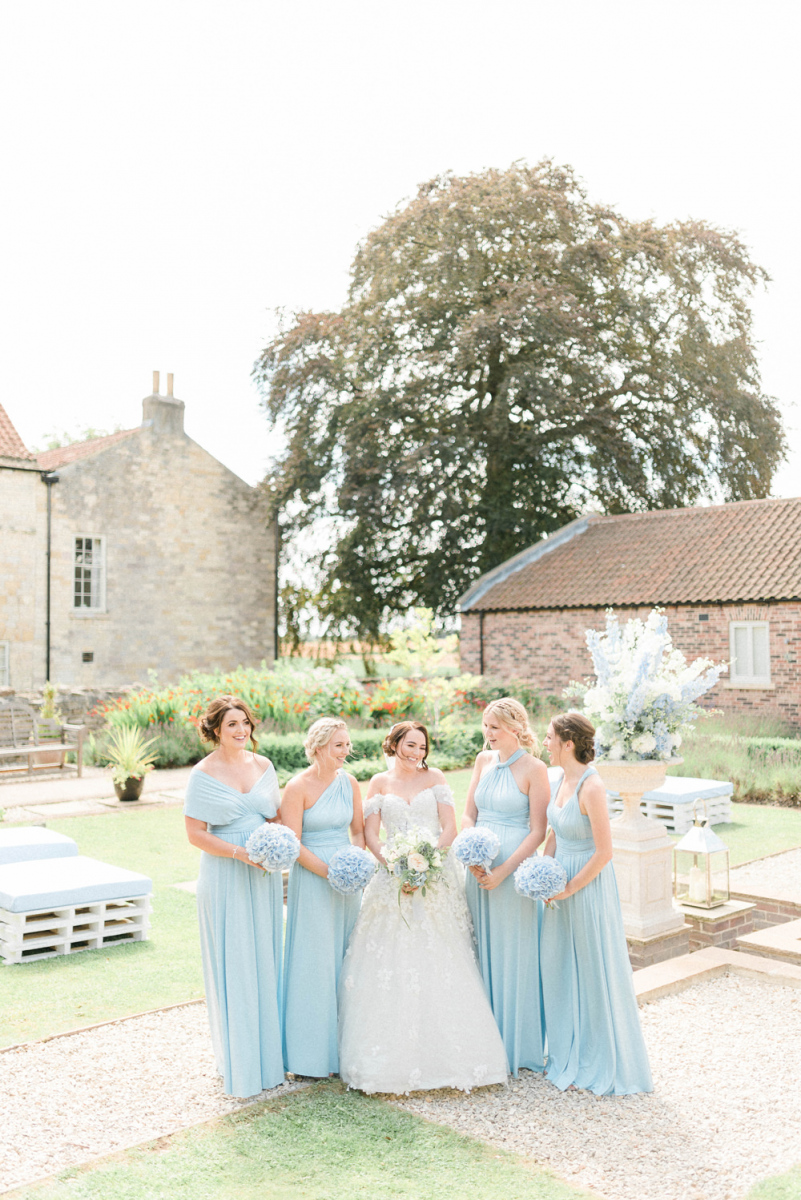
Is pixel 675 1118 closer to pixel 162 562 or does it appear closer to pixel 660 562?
pixel 660 562

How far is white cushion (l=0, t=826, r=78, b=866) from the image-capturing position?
8.31 m

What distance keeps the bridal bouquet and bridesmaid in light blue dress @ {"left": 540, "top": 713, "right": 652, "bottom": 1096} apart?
2.29 feet

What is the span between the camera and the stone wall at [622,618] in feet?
62.9

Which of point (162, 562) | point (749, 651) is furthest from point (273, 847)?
point (162, 562)

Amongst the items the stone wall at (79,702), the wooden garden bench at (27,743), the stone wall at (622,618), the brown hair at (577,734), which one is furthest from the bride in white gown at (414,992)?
the stone wall at (79,702)

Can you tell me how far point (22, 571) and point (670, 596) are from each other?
15444 mm

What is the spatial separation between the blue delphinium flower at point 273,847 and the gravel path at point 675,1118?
1341 mm

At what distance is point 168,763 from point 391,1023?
1294 centimetres

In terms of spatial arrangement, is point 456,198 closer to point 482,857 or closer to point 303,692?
point 303,692

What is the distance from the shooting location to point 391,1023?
4684 mm

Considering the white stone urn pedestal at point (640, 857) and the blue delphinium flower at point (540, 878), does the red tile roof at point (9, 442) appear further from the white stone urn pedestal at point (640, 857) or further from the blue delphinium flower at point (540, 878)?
the blue delphinium flower at point (540, 878)

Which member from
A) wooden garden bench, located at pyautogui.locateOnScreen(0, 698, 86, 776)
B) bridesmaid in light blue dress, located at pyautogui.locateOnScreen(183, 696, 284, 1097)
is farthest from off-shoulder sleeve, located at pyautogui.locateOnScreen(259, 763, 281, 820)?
wooden garden bench, located at pyautogui.locateOnScreen(0, 698, 86, 776)

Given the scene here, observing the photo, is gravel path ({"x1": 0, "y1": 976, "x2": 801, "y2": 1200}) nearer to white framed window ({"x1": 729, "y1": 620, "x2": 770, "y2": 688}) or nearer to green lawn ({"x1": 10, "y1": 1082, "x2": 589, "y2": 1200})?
green lawn ({"x1": 10, "y1": 1082, "x2": 589, "y2": 1200})

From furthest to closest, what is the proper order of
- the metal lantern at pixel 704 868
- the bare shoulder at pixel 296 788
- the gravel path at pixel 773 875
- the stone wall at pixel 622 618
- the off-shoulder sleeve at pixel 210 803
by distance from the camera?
the stone wall at pixel 622 618 → the gravel path at pixel 773 875 → the metal lantern at pixel 704 868 → the bare shoulder at pixel 296 788 → the off-shoulder sleeve at pixel 210 803
